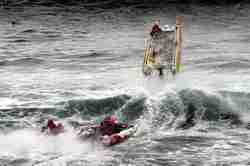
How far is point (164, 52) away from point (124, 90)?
2782 mm

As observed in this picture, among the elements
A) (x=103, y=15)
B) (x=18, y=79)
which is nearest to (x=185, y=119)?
(x=18, y=79)

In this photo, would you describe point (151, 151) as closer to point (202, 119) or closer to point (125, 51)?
point (202, 119)

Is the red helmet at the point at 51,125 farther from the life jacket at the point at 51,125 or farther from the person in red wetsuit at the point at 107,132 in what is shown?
the person in red wetsuit at the point at 107,132

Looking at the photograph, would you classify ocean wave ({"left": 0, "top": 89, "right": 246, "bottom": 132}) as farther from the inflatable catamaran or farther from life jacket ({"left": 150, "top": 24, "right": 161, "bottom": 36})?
life jacket ({"left": 150, "top": 24, "right": 161, "bottom": 36})

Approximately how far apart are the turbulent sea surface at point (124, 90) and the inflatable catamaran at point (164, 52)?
705mm

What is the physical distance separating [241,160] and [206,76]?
10408 mm

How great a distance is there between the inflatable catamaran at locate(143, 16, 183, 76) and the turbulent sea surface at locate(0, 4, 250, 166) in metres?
0.70

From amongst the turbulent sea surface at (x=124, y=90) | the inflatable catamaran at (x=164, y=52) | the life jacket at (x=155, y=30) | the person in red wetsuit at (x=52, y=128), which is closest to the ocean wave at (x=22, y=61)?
the turbulent sea surface at (x=124, y=90)

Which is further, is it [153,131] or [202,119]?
[202,119]

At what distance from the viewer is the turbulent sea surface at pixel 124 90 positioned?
72.2ft

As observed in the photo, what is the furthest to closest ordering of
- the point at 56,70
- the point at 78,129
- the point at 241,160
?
the point at 56,70 < the point at 78,129 < the point at 241,160

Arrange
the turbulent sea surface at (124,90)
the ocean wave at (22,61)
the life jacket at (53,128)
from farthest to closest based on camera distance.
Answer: the ocean wave at (22,61)
the life jacket at (53,128)
the turbulent sea surface at (124,90)

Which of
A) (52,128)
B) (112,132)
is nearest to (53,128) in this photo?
(52,128)

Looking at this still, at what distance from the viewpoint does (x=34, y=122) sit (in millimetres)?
25203
